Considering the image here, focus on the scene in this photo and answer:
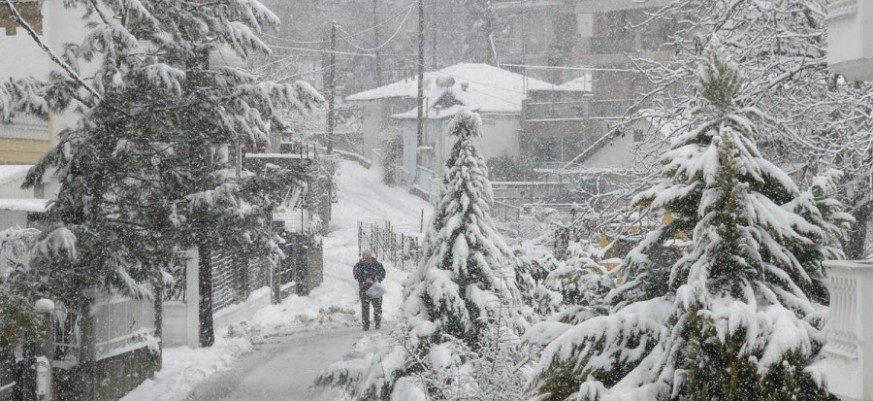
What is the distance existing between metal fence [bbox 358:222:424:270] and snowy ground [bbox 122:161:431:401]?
69cm

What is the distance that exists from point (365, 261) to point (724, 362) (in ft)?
57.5

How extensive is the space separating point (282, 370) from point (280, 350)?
214cm

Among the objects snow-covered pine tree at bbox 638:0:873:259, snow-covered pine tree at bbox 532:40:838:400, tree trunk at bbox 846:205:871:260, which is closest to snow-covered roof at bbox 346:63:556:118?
snow-covered pine tree at bbox 638:0:873:259

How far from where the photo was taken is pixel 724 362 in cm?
557

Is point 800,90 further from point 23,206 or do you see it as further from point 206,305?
point 206,305

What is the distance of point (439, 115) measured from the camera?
49094 millimetres

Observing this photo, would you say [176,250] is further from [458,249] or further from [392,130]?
[392,130]

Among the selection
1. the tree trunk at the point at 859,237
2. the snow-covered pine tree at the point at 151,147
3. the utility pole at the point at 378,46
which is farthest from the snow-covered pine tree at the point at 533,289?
the utility pole at the point at 378,46

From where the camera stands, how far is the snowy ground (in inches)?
622

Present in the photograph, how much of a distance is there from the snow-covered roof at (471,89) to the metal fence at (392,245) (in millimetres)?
14034

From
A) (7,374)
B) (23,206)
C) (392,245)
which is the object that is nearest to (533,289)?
(7,374)

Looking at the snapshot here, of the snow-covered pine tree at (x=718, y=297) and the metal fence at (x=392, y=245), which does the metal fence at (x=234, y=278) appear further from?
the snow-covered pine tree at (x=718, y=297)

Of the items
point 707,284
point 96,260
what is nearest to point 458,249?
point 707,284

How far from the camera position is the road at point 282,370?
50.9 feet
